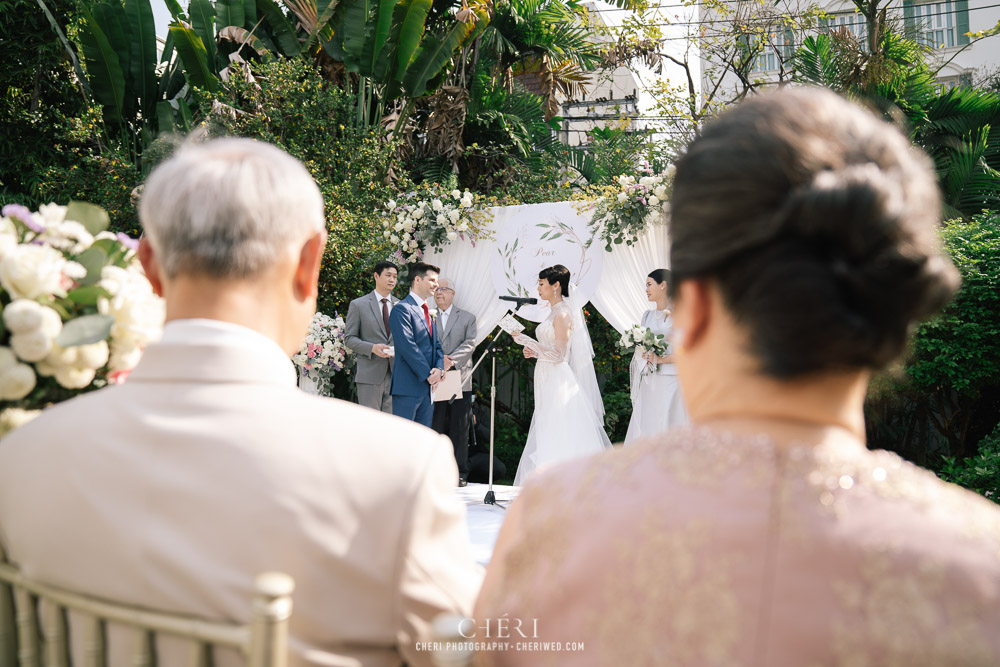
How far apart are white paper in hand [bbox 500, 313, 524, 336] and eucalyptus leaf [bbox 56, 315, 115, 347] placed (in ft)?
17.3

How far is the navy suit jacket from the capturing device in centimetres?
753

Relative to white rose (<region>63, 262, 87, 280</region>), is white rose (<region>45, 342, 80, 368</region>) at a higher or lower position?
lower

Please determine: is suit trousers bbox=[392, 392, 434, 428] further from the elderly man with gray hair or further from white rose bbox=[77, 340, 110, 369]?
the elderly man with gray hair

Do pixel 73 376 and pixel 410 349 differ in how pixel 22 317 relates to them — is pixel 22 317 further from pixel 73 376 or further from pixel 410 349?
pixel 410 349

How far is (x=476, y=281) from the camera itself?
9398 mm

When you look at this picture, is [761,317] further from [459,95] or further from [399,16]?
[459,95]

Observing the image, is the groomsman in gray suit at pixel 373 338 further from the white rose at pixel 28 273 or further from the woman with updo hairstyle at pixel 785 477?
the woman with updo hairstyle at pixel 785 477

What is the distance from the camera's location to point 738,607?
88 cm

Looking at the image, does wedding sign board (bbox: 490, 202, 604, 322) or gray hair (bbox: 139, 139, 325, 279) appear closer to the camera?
gray hair (bbox: 139, 139, 325, 279)

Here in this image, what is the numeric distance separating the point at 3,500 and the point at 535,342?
6.55m

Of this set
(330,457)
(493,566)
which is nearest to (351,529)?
(330,457)

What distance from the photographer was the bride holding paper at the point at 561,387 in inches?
295

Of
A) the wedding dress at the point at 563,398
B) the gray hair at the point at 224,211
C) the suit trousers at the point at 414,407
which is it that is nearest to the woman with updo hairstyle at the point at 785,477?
the gray hair at the point at 224,211

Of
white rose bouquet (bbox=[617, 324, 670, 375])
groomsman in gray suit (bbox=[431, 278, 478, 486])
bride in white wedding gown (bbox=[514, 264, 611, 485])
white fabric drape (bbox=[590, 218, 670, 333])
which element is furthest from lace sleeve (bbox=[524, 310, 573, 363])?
white fabric drape (bbox=[590, 218, 670, 333])
